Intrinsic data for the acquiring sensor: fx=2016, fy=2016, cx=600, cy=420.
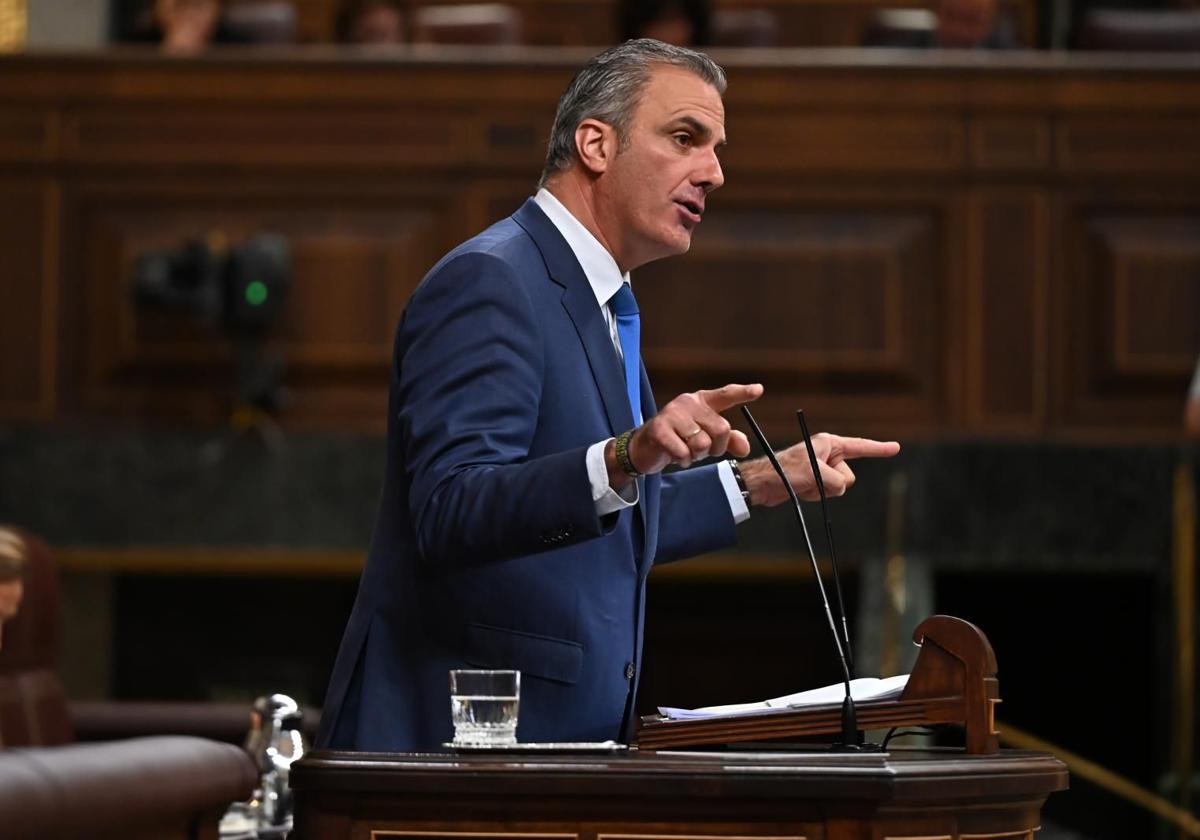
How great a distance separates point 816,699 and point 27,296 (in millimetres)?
4188

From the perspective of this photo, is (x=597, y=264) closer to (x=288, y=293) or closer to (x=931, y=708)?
(x=931, y=708)

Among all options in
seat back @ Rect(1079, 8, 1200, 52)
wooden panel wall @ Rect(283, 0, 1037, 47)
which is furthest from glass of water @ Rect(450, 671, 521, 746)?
wooden panel wall @ Rect(283, 0, 1037, 47)

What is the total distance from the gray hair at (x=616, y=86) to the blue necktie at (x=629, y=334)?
0.16 meters

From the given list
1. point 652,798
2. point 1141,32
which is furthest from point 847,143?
point 652,798

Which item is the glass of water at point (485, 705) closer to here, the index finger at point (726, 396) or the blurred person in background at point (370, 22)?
the index finger at point (726, 396)

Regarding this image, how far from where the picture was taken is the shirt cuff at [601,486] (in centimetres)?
171

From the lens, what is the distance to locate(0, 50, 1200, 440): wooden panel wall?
17.7ft

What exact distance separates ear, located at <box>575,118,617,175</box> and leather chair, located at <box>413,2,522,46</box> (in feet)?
13.6

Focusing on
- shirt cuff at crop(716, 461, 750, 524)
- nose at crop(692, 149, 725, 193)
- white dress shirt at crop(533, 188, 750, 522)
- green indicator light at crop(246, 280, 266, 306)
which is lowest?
shirt cuff at crop(716, 461, 750, 524)

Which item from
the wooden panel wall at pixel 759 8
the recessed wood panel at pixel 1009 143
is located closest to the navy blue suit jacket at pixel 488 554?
the recessed wood panel at pixel 1009 143

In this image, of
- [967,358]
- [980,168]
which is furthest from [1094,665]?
[980,168]

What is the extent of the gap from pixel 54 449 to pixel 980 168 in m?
2.59

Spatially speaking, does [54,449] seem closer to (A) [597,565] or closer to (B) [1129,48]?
(B) [1129,48]

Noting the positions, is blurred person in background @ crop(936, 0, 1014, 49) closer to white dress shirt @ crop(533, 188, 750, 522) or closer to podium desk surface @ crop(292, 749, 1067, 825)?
A: white dress shirt @ crop(533, 188, 750, 522)
